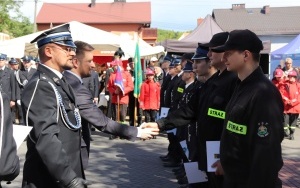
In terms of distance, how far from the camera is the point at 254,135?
3135 mm

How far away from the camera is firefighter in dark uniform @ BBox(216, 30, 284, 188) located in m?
3.06

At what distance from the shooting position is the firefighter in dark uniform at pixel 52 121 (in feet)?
9.76

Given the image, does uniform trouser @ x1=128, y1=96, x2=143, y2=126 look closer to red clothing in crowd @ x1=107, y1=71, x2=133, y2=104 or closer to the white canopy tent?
red clothing in crowd @ x1=107, y1=71, x2=133, y2=104

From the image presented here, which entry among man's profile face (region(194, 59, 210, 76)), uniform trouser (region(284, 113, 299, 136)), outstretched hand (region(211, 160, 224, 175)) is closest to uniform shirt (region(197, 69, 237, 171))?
outstretched hand (region(211, 160, 224, 175))

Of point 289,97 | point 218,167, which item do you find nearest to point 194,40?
point 289,97

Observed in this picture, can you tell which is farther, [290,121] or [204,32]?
[204,32]

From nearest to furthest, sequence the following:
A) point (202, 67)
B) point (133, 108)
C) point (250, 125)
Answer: point (250, 125)
point (202, 67)
point (133, 108)

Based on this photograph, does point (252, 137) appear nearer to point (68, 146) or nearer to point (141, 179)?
point (68, 146)

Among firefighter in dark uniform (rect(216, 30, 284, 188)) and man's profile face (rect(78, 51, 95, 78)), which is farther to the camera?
man's profile face (rect(78, 51, 95, 78))

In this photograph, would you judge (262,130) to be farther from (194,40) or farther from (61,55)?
(194,40)

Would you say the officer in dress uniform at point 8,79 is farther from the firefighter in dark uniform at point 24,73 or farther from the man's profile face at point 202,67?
the man's profile face at point 202,67

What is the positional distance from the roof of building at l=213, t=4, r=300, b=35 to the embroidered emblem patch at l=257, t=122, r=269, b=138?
149 ft

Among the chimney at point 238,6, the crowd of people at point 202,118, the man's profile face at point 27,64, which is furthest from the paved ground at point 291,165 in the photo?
the chimney at point 238,6

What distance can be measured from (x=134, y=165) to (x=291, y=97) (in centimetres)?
535
